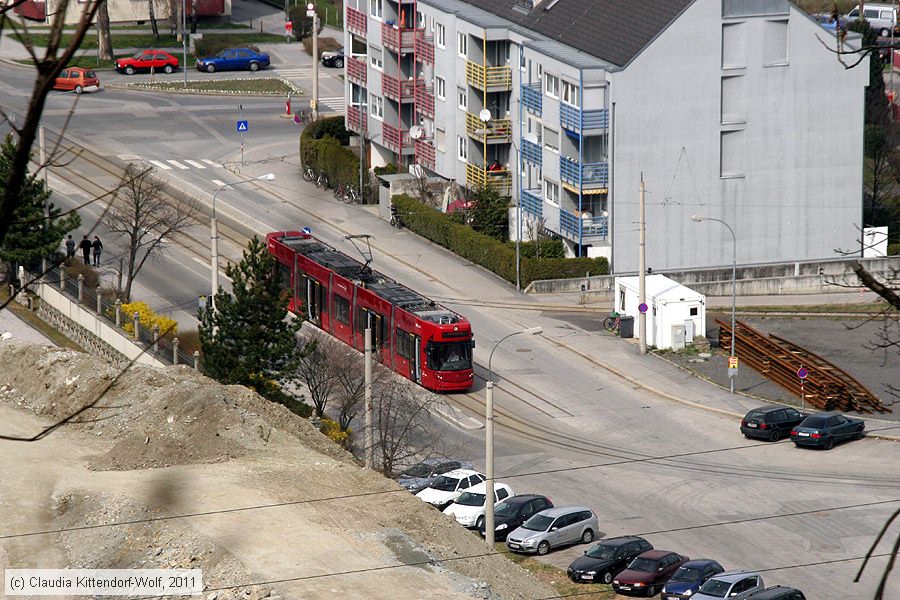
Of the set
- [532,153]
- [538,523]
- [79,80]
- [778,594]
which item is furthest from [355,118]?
[778,594]

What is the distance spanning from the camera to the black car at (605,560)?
38.0 m

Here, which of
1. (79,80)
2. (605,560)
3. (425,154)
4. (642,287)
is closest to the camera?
(605,560)

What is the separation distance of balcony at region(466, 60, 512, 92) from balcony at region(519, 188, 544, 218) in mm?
5663

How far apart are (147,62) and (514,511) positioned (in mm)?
71886

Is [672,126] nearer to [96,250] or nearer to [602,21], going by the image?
[602,21]

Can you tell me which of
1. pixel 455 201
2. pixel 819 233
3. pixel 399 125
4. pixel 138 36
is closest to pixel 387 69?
pixel 399 125

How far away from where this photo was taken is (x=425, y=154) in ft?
265

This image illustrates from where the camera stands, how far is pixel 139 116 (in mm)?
95938

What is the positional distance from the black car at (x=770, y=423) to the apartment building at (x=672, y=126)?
61.3 feet

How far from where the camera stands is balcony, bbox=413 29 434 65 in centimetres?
7969

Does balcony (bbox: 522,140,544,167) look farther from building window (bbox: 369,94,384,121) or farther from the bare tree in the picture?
the bare tree

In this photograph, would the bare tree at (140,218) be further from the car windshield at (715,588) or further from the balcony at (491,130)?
the car windshield at (715,588)

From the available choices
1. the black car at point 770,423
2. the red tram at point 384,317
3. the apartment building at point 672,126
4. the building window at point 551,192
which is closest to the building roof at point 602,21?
the apartment building at point 672,126

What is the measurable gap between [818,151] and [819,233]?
401 centimetres
